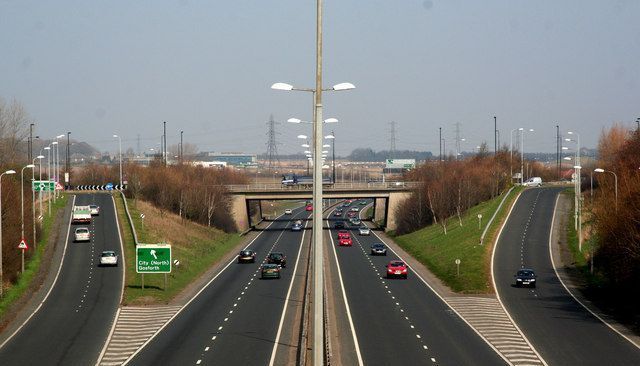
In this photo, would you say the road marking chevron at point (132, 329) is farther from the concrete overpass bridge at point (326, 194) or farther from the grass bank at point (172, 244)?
the concrete overpass bridge at point (326, 194)

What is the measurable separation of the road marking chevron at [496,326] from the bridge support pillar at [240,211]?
76213 mm

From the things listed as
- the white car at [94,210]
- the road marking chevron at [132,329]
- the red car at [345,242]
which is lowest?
the red car at [345,242]

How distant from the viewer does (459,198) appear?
116m

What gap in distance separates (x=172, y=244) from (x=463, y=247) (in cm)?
2705

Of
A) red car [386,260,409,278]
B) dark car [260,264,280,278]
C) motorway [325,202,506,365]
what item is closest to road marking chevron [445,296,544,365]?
motorway [325,202,506,365]

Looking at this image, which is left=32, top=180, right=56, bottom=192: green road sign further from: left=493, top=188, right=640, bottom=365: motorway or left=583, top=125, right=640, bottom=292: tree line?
left=583, top=125, right=640, bottom=292: tree line

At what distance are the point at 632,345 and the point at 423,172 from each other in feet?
350

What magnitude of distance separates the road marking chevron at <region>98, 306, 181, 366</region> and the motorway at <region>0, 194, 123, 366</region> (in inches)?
21.5

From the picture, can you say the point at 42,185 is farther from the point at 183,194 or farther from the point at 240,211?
the point at 240,211

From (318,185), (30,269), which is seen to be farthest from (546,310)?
(30,269)

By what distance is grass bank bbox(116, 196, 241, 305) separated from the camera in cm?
6385

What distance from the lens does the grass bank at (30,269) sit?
58706mm

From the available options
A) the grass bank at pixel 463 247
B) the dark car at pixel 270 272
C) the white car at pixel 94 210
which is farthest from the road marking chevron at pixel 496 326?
the white car at pixel 94 210

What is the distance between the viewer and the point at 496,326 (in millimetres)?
48531
